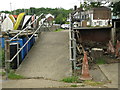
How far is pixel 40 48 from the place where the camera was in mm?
8406

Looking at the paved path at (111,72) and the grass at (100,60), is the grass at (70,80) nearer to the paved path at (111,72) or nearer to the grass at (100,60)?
the paved path at (111,72)

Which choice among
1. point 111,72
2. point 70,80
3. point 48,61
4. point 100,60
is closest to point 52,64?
point 48,61

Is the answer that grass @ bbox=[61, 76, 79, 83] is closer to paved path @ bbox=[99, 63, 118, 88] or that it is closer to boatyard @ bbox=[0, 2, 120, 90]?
boatyard @ bbox=[0, 2, 120, 90]

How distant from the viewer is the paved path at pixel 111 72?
5.48 metres

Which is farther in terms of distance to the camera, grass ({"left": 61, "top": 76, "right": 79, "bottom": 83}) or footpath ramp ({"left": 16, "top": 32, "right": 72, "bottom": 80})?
footpath ramp ({"left": 16, "top": 32, "right": 72, "bottom": 80})

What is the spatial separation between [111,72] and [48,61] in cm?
222

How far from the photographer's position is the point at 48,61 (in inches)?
280

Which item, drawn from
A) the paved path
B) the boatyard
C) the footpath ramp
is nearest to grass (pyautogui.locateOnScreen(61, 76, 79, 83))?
the boatyard

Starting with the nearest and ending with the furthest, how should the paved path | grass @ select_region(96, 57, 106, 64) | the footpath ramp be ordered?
the paved path, the footpath ramp, grass @ select_region(96, 57, 106, 64)

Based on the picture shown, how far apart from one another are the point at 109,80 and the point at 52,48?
316cm

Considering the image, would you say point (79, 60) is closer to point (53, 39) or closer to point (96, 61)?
point (96, 61)

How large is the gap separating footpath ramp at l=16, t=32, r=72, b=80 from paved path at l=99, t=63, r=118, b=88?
126cm

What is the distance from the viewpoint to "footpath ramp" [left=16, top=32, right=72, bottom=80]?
245 inches

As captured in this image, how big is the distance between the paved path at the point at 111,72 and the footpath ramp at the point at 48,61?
126cm
